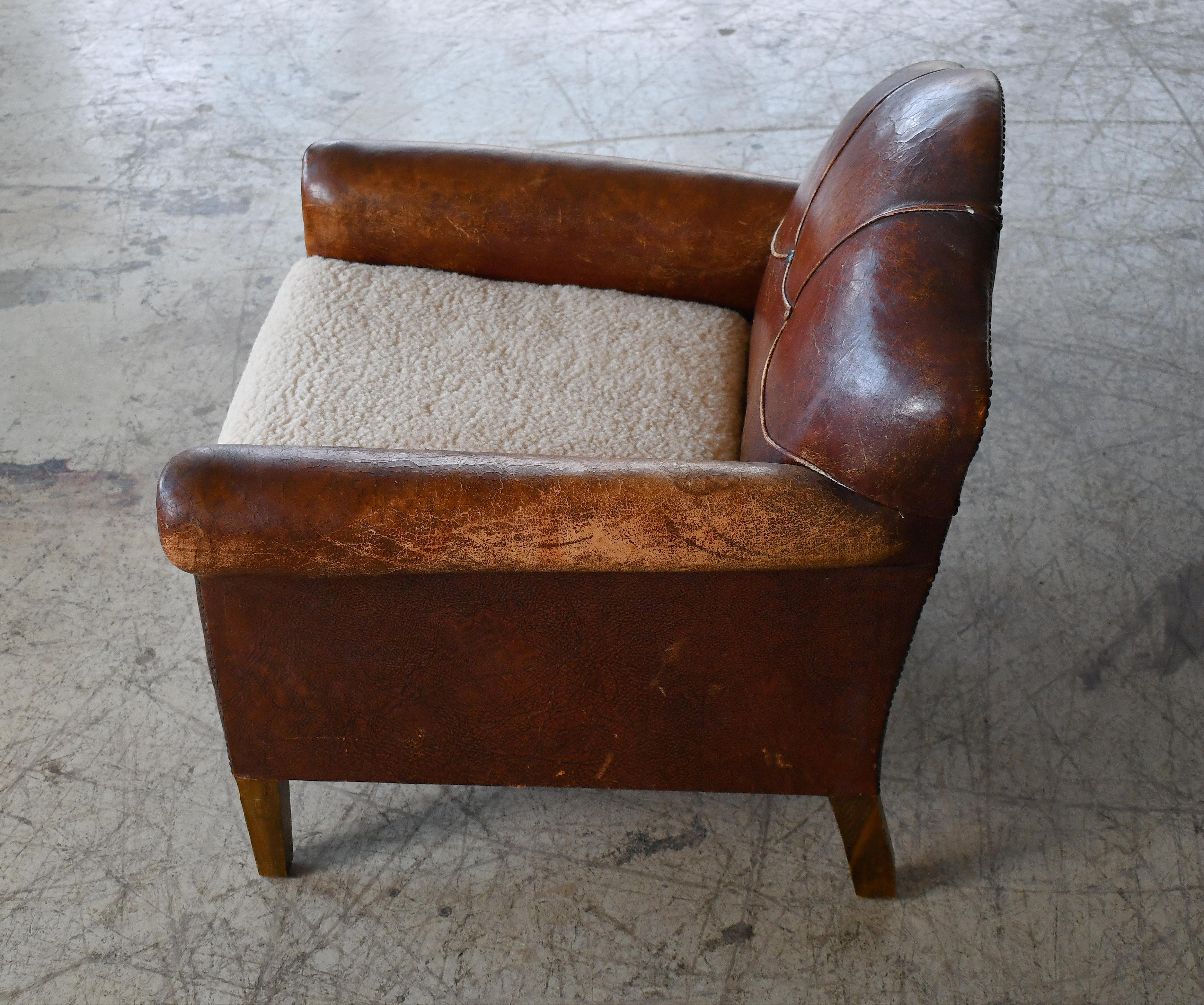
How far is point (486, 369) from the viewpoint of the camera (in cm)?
151

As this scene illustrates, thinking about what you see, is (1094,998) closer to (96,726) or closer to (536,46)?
(96,726)

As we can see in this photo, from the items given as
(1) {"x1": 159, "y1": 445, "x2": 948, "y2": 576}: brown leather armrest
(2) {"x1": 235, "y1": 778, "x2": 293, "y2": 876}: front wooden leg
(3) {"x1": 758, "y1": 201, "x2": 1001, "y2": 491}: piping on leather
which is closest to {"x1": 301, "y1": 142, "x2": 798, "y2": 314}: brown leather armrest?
(3) {"x1": 758, "y1": 201, "x2": 1001, "y2": 491}: piping on leather

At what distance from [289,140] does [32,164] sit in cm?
65

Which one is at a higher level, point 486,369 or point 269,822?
point 486,369

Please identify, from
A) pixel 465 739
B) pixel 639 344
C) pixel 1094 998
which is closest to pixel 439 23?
pixel 639 344

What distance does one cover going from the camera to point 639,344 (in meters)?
1.57

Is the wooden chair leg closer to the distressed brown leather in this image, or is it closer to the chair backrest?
the distressed brown leather

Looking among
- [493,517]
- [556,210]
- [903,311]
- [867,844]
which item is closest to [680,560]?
[493,517]

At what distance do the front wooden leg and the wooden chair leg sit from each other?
0.67 metres

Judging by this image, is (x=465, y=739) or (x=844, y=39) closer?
(x=465, y=739)

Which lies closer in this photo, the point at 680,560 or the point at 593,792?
the point at 680,560

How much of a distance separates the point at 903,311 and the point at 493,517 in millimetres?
419

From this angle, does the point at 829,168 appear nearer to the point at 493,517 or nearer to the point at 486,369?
the point at 486,369

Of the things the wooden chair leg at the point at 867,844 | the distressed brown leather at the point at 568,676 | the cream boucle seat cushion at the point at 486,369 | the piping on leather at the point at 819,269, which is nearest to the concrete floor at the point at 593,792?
the wooden chair leg at the point at 867,844
